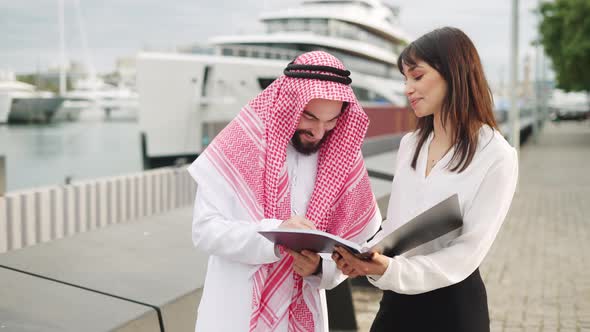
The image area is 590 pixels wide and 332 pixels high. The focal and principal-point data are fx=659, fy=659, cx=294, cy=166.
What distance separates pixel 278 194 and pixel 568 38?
99.1 ft

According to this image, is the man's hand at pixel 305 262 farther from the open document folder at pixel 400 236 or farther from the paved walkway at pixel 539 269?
the paved walkway at pixel 539 269

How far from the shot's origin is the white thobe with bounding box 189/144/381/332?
188 cm

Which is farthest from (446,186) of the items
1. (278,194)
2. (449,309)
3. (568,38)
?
(568,38)

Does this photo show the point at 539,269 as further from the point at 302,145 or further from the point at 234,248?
the point at 234,248

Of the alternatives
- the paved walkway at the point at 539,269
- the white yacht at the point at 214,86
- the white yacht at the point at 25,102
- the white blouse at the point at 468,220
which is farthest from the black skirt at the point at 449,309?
the white yacht at the point at 214,86

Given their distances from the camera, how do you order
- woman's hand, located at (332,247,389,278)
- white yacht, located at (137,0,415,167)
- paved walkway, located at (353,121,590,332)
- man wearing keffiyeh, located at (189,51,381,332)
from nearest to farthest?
woman's hand, located at (332,247,389,278), man wearing keffiyeh, located at (189,51,381,332), paved walkway, located at (353,121,590,332), white yacht, located at (137,0,415,167)

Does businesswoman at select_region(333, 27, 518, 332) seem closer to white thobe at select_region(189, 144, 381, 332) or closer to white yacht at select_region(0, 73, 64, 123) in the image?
white thobe at select_region(189, 144, 381, 332)

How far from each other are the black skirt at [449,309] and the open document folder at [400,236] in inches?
13.4

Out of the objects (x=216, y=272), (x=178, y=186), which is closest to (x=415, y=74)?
(x=216, y=272)

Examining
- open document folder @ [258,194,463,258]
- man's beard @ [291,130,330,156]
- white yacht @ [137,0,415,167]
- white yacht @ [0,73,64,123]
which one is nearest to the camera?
open document folder @ [258,194,463,258]

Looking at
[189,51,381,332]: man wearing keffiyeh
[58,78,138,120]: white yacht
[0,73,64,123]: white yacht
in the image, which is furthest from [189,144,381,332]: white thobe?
[58,78,138,120]: white yacht

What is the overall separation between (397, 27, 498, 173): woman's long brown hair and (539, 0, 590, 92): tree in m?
28.3

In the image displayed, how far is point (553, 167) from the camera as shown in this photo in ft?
65.9

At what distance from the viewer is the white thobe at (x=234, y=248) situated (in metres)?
1.88
